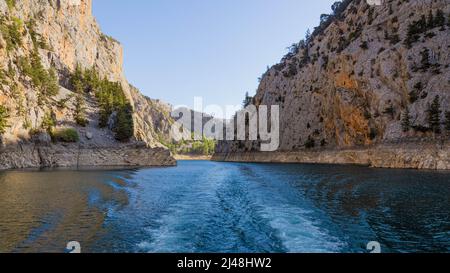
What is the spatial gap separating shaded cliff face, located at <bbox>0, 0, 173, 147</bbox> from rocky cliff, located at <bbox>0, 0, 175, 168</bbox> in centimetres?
18

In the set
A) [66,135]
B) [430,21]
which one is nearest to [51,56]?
[66,135]

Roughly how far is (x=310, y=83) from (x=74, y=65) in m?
88.4

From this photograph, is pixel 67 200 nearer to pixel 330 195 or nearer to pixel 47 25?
pixel 330 195

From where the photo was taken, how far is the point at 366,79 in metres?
73.2

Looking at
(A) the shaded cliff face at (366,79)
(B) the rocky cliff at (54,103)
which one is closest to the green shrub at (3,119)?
(B) the rocky cliff at (54,103)

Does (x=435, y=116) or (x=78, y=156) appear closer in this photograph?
(x=435, y=116)

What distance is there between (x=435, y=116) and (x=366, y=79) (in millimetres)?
24096

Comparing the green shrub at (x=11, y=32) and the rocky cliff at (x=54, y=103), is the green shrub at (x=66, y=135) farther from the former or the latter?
the green shrub at (x=11, y=32)

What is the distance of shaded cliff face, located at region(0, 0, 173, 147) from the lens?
188 feet

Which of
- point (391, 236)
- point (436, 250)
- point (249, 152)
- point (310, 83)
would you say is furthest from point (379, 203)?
point (249, 152)

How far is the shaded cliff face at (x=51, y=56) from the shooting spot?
188 ft

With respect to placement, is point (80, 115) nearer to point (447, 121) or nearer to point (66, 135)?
point (66, 135)

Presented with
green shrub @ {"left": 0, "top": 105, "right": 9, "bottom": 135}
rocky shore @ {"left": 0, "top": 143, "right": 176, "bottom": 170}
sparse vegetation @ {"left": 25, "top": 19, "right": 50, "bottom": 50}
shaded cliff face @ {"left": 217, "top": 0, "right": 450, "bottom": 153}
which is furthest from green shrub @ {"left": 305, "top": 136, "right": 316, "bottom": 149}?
sparse vegetation @ {"left": 25, "top": 19, "right": 50, "bottom": 50}

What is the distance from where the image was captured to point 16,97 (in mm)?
57062
